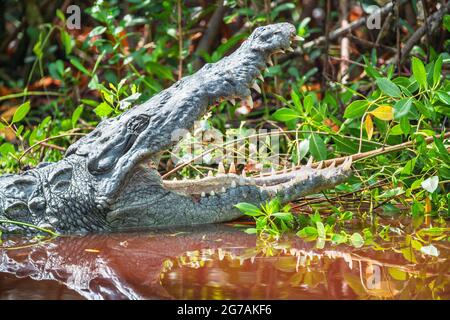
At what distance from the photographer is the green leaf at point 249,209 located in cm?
370

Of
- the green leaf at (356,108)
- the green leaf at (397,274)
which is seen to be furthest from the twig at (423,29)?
the green leaf at (397,274)

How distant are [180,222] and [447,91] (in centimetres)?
167

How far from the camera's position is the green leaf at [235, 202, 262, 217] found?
370cm

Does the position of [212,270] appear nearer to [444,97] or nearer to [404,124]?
[404,124]

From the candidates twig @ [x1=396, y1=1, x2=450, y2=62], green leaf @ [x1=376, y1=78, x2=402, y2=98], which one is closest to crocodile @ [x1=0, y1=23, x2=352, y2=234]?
green leaf @ [x1=376, y1=78, x2=402, y2=98]

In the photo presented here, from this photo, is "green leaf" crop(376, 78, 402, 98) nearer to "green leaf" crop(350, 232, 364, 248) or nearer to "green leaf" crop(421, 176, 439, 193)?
"green leaf" crop(421, 176, 439, 193)

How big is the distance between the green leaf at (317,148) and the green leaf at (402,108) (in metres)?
0.60

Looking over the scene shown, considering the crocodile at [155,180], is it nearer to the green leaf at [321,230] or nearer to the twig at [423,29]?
the green leaf at [321,230]

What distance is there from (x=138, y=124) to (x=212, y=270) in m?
1.27

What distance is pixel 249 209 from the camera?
12.2 feet

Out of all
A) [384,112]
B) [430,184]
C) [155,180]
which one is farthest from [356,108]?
[155,180]

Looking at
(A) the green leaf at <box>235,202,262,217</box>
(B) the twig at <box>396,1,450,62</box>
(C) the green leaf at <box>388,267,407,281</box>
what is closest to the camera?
(C) the green leaf at <box>388,267,407,281</box>

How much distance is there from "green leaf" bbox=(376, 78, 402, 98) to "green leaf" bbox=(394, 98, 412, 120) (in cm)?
13

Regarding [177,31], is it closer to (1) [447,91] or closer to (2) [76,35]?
(2) [76,35]
